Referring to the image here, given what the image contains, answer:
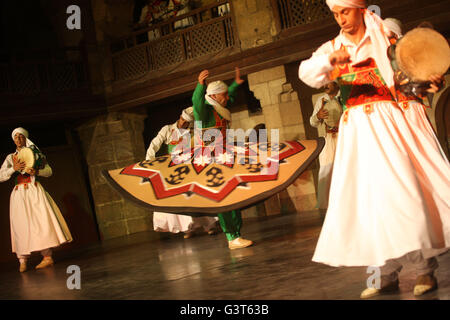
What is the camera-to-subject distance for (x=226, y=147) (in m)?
5.02

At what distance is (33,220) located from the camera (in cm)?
682

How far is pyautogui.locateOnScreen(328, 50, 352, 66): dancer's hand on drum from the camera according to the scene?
2666 millimetres

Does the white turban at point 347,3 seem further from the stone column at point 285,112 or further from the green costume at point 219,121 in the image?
the stone column at point 285,112

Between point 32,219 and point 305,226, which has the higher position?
point 32,219

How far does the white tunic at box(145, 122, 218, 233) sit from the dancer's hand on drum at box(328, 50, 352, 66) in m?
5.02

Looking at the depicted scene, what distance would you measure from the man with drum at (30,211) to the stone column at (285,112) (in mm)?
4042

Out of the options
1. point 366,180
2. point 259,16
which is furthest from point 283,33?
point 366,180

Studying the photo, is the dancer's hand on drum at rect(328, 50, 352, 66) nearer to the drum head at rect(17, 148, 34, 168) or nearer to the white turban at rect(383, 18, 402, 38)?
the white turban at rect(383, 18, 402, 38)

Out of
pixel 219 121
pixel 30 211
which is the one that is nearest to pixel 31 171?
pixel 30 211

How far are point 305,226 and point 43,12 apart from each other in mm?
8864

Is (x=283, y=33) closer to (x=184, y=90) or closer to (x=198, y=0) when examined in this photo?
(x=184, y=90)

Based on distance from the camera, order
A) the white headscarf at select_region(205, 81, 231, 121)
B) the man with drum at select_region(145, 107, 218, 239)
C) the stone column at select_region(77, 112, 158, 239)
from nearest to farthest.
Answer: the white headscarf at select_region(205, 81, 231, 121) → the man with drum at select_region(145, 107, 218, 239) → the stone column at select_region(77, 112, 158, 239)

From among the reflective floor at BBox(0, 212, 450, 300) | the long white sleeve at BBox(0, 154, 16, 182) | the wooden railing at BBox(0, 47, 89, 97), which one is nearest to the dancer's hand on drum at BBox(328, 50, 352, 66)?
the reflective floor at BBox(0, 212, 450, 300)

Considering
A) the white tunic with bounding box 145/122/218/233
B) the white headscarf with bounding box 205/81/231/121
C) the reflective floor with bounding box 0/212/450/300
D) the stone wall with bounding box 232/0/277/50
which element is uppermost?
the stone wall with bounding box 232/0/277/50
